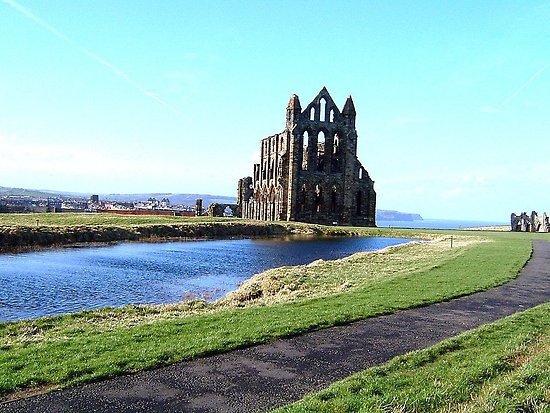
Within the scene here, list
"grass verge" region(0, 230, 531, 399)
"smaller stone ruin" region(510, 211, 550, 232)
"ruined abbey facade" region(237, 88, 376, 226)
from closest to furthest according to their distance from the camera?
"grass verge" region(0, 230, 531, 399), "smaller stone ruin" region(510, 211, 550, 232), "ruined abbey facade" region(237, 88, 376, 226)

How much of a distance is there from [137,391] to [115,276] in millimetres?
19266

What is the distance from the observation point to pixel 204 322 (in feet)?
43.4

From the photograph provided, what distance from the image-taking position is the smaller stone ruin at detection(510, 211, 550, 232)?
78.2 m

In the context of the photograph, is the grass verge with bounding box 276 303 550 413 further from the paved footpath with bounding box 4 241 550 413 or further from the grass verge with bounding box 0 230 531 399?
the grass verge with bounding box 0 230 531 399

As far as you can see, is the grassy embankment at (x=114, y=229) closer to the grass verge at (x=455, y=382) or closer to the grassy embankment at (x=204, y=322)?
the grassy embankment at (x=204, y=322)

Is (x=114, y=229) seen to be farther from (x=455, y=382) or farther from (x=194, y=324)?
(x=455, y=382)

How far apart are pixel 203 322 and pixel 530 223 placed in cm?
8043

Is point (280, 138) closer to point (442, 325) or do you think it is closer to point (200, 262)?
point (200, 262)

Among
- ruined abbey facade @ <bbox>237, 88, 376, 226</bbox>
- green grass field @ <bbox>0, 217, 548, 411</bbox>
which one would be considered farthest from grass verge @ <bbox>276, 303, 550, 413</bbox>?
ruined abbey facade @ <bbox>237, 88, 376, 226</bbox>

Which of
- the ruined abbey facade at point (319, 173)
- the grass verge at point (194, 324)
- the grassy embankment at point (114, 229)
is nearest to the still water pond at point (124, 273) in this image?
the grass verge at point (194, 324)

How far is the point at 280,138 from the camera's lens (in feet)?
296

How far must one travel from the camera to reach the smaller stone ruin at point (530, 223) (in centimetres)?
7825

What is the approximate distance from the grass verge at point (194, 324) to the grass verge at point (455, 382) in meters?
3.18

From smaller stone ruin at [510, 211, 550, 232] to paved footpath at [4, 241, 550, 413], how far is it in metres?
73.0
